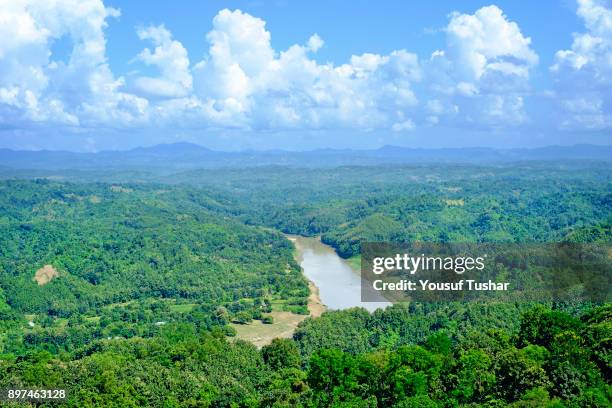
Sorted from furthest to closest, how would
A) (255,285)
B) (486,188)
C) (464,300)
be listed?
(486,188) < (255,285) < (464,300)

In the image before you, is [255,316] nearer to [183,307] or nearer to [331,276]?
[183,307]

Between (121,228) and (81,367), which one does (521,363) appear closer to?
(81,367)

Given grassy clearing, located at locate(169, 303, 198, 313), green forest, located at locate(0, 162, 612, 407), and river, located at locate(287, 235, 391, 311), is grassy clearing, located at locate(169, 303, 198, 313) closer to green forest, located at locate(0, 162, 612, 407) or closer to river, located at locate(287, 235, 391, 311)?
green forest, located at locate(0, 162, 612, 407)

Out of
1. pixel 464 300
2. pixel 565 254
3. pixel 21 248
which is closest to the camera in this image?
pixel 464 300

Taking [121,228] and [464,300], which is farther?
[121,228]

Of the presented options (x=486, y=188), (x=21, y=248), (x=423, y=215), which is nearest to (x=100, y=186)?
(x=21, y=248)

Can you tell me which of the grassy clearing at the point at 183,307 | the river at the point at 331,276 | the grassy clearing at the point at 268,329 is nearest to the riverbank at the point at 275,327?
the grassy clearing at the point at 268,329
